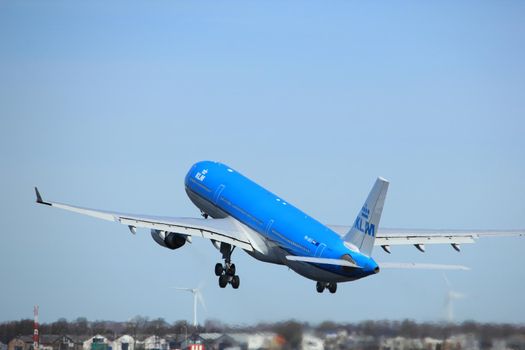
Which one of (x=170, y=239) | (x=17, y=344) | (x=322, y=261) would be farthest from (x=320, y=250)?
(x=17, y=344)

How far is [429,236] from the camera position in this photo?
78188 millimetres

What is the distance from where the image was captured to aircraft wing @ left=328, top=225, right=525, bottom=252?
77625 millimetres

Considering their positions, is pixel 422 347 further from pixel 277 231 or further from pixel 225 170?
pixel 225 170

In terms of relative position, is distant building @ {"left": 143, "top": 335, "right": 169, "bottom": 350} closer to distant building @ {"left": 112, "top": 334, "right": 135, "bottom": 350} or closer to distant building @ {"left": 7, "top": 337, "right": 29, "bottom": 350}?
distant building @ {"left": 112, "top": 334, "right": 135, "bottom": 350}

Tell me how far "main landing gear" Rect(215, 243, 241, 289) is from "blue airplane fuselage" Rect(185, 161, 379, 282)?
183 cm

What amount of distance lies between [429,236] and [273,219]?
9545 millimetres

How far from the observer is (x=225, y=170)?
85562mm

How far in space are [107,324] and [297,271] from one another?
449 inches

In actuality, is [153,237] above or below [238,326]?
above

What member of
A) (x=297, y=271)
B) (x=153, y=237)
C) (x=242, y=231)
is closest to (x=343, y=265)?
(x=297, y=271)

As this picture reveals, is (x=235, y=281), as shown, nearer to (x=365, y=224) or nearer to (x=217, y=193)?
(x=217, y=193)

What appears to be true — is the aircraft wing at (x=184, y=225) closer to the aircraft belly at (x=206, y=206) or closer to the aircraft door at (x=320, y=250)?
the aircraft belly at (x=206, y=206)

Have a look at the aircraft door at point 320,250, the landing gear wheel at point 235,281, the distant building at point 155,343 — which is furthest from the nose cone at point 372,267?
the landing gear wheel at point 235,281

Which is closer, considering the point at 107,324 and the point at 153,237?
the point at 107,324
